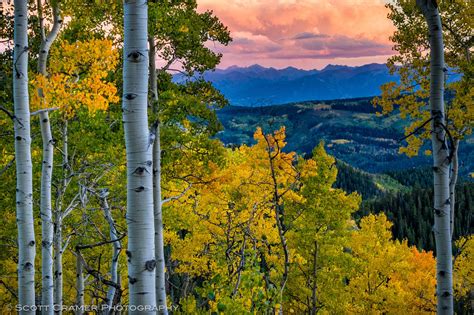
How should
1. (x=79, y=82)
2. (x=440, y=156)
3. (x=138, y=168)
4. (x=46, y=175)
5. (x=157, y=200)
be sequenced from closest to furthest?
(x=138, y=168)
(x=440, y=156)
(x=79, y=82)
(x=46, y=175)
(x=157, y=200)

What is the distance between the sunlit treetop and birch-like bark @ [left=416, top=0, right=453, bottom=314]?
6.94m

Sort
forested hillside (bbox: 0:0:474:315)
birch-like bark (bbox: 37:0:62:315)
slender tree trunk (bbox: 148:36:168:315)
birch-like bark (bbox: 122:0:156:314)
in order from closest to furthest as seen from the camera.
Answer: birch-like bark (bbox: 122:0:156:314) < forested hillside (bbox: 0:0:474:315) < birch-like bark (bbox: 37:0:62:315) < slender tree trunk (bbox: 148:36:168:315)

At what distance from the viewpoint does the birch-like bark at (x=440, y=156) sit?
5508 mm

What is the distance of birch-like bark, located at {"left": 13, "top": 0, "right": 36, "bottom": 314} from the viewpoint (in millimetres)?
6824

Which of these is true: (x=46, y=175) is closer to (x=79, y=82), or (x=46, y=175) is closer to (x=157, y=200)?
(x=79, y=82)

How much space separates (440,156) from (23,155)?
6619 mm

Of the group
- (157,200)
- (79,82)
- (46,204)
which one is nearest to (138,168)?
(79,82)

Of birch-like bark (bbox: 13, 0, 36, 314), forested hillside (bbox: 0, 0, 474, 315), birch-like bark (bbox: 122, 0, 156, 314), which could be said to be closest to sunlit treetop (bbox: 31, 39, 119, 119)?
forested hillside (bbox: 0, 0, 474, 315)

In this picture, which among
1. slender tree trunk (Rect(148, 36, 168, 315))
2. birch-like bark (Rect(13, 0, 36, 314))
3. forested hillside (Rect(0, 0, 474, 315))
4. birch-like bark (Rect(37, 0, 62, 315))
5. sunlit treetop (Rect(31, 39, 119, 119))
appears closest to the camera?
forested hillside (Rect(0, 0, 474, 315))

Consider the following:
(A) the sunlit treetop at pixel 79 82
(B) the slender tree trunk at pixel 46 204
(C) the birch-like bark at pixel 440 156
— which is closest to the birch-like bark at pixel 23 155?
(A) the sunlit treetop at pixel 79 82

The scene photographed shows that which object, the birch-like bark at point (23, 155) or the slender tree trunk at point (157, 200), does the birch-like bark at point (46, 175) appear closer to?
the slender tree trunk at point (157, 200)

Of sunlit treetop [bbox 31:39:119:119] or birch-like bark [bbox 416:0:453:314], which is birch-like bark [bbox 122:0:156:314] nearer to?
birch-like bark [bbox 416:0:453:314]

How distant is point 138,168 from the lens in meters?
3.94

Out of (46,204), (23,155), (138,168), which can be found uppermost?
(23,155)
